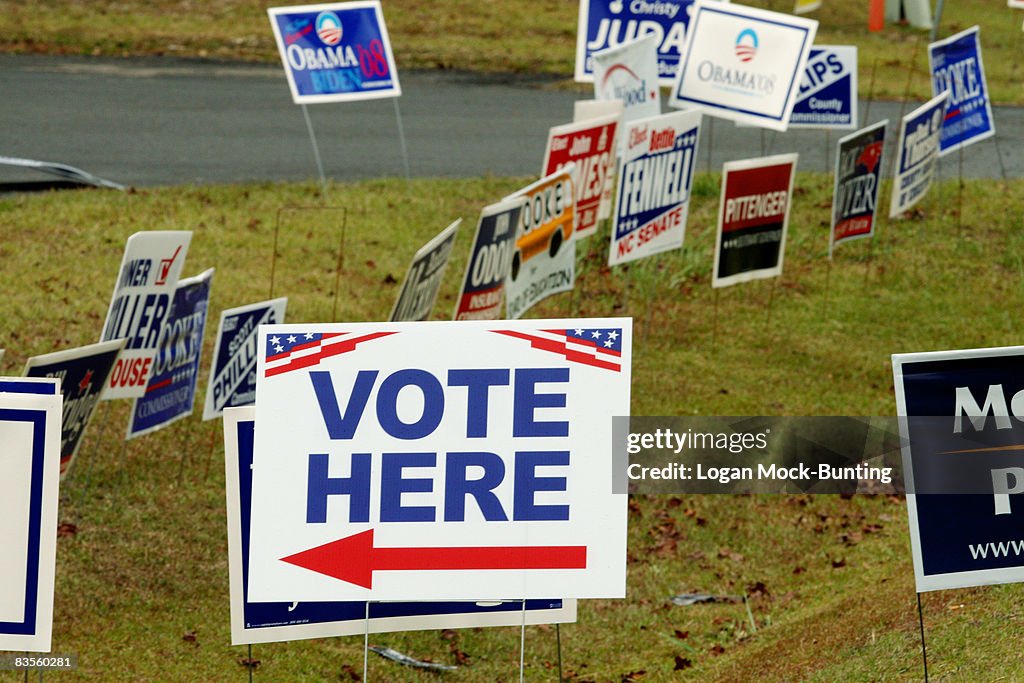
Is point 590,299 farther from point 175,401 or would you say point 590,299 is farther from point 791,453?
point 175,401

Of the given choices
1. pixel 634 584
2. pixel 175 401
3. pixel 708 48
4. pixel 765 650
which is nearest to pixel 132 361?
pixel 175 401

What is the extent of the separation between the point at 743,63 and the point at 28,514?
9643 mm

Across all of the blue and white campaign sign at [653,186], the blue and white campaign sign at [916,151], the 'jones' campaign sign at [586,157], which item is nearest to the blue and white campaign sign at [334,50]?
the 'jones' campaign sign at [586,157]

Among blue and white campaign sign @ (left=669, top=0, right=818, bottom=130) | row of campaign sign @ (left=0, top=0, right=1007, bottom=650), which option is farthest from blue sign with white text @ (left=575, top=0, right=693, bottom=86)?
row of campaign sign @ (left=0, top=0, right=1007, bottom=650)

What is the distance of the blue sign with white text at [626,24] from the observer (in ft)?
47.2

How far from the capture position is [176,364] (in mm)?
8977

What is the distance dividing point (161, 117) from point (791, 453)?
34.0ft

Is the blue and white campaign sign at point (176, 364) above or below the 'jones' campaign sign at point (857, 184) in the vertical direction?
below

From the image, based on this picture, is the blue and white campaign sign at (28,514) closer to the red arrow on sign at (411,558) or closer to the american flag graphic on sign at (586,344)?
the red arrow on sign at (411,558)

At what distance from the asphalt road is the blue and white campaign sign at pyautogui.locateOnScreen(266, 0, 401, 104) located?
157 centimetres

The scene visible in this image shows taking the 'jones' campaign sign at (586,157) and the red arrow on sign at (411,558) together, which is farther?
the 'jones' campaign sign at (586,157)

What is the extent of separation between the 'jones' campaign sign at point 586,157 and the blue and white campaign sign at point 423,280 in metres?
2.05

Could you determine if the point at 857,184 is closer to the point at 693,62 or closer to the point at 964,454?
the point at 693,62

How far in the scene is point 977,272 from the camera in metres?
13.7
